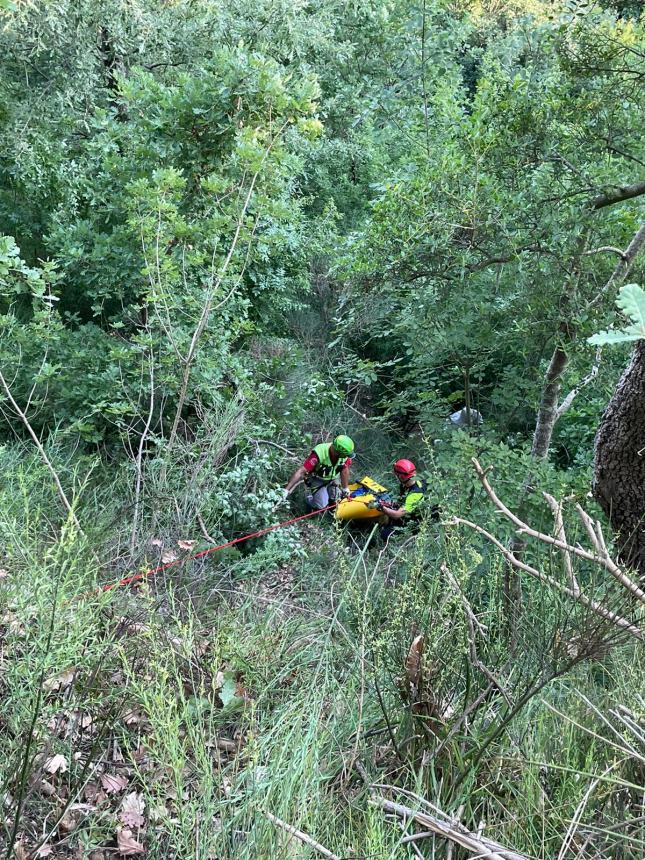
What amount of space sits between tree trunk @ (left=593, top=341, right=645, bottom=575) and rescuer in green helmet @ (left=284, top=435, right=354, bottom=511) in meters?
3.68

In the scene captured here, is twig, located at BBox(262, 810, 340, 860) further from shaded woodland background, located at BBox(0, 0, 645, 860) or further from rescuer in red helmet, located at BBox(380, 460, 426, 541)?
rescuer in red helmet, located at BBox(380, 460, 426, 541)

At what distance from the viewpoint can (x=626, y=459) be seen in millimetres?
3314

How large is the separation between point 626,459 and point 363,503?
405cm

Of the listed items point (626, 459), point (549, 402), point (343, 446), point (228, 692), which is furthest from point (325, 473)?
point (626, 459)

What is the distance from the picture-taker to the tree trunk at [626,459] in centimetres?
321

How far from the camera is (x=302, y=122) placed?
5098 millimetres

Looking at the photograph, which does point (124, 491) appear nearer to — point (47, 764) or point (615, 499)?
point (47, 764)

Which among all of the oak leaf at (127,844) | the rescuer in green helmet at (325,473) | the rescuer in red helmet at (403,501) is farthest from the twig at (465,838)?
the rescuer in green helmet at (325,473)

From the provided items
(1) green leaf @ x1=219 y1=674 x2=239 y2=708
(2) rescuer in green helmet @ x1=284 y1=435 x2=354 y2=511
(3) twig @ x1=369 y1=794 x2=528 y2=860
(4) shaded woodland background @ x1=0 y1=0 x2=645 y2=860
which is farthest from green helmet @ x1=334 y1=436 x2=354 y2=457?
(3) twig @ x1=369 y1=794 x2=528 y2=860

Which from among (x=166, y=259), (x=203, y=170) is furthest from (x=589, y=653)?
(x=203, y=170)

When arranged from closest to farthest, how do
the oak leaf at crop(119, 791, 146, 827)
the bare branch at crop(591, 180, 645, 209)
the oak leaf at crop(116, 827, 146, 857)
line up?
1. the oak leaf at crop(116, 827, 146, 857)
2. the oak leaf at crop(119, 791, 146, 827)
3. the bare branch at crop(591, 180, 645, 209)

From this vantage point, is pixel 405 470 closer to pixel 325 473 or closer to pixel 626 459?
pixel 325 473

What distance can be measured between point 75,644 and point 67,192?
6214mm

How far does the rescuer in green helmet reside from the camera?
6.98 m
